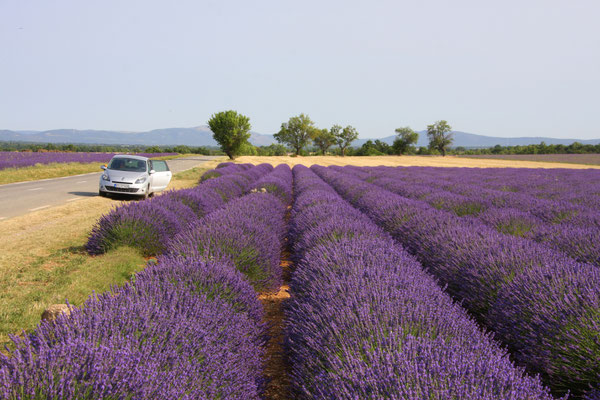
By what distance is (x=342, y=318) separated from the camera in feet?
5.98

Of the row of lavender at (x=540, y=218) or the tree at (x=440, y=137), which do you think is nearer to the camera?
the row of lavender at (x=540, y=218)

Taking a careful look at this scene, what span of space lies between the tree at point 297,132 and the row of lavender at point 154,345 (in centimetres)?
7712

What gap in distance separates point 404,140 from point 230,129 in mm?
49124

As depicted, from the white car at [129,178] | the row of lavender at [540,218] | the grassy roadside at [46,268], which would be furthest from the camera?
the white car at [129,178]

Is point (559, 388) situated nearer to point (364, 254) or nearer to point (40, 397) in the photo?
point (364, 254)

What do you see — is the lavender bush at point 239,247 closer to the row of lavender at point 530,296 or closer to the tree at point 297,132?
the row of lavender at point 530,296

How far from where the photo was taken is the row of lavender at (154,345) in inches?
48.1

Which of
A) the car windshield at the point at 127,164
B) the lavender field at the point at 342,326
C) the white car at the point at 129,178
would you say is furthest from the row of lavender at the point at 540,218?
the car windshield at the point at 127,164

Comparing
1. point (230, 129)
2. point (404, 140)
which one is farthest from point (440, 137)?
point (230, 129)

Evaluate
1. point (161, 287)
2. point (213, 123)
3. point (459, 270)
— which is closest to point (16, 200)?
point (161, 287)

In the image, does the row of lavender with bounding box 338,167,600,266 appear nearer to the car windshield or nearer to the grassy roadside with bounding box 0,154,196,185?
the car windshield

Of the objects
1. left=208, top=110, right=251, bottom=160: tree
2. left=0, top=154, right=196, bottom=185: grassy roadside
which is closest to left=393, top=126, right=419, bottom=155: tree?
left=208, top=110, right=251, bottom=160: tree

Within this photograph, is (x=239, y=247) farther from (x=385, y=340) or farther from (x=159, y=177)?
(x=159, y=177)

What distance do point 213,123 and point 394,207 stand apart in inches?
1678
